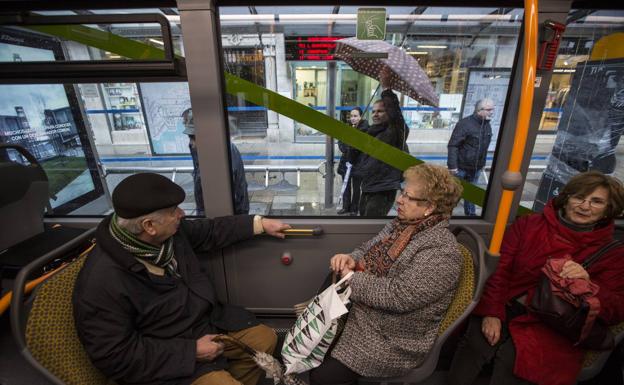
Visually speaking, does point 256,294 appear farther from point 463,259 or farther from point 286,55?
point 286,55

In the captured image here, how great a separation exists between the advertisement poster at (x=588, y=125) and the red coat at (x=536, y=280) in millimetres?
1253

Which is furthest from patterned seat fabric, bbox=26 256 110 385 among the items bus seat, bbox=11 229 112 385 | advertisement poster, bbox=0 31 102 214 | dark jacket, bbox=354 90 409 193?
dark jacket, bbox=354 90 409 193

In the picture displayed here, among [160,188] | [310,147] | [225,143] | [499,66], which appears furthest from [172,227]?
[499,66]

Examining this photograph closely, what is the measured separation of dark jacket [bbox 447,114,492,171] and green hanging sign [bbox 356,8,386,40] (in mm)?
952

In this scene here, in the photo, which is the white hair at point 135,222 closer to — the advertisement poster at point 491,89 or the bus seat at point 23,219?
the bus seat at point 23,219

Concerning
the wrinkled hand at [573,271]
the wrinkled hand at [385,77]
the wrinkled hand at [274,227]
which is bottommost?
the wrinkled hand at [274,227]

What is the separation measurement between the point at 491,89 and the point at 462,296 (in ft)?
4.92

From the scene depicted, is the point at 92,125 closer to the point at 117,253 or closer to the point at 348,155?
the point at 117,253

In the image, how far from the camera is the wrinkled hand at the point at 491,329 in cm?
162

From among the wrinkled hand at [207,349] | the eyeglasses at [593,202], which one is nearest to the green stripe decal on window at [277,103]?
the eyeglasses at [593,202]

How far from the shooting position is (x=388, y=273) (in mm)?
1543

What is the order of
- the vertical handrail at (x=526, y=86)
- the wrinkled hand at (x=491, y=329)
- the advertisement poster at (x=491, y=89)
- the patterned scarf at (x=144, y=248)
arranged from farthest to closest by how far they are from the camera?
1. the advertisement poster at (x=491, y=89)
2. the wrinkled hand at (x=491, y=329)
3. the patterned scarf at (x=144, y=248)
4. the vertical handrail at (x=526, y=86)

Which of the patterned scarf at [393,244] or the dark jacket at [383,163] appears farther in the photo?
the dark jacket at [383,163]

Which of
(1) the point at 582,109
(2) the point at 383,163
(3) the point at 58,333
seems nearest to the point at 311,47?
(2) the point at 383,163
